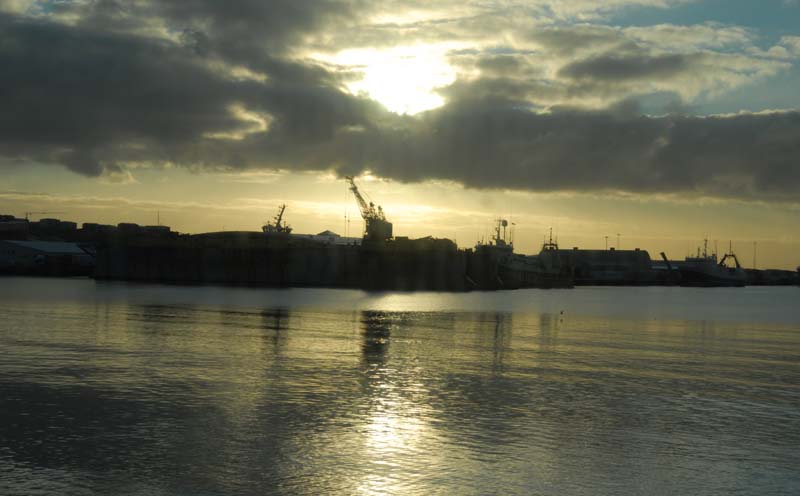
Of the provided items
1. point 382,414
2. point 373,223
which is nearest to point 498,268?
point 373,223

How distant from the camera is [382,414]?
2739 centimetres

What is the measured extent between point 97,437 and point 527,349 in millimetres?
32190

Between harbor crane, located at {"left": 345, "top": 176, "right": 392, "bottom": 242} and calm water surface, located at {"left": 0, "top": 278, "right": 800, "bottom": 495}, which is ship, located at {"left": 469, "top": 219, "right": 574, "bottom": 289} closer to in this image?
harbor crane, located at {"left": 345, "top": 176, "right": 392, "bottom": 242}

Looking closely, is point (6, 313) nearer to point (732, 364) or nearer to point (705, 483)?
point (732, 364)

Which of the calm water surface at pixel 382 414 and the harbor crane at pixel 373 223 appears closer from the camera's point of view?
the calm water surface at pixel 382 414

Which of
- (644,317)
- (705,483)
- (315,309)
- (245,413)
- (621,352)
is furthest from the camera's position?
(644,317)

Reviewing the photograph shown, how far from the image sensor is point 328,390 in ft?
104

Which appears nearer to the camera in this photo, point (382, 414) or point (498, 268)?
point (382, 414)

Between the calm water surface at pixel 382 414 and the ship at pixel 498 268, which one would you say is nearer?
the calm water surface at pixel 382 414

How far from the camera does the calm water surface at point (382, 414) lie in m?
19.9

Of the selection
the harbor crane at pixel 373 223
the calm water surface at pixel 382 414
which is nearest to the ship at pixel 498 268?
the harbor crane at pixel 373 223

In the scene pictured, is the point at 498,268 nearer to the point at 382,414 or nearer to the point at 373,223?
the point at 373,223

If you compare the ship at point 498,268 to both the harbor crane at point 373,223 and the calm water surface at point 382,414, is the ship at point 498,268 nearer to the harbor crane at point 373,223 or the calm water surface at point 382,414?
the harbor crane at point 373,223

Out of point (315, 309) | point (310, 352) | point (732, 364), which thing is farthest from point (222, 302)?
point (732, 364)
